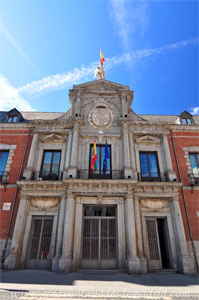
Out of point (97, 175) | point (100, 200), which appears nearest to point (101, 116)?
point (97, 175)

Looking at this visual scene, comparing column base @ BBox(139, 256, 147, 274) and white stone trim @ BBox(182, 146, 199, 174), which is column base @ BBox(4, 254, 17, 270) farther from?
white stone trim @ BBox(182, 146, 199, 174)

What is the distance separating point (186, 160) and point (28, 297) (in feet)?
35.7

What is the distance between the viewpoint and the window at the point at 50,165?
1097 centimetres

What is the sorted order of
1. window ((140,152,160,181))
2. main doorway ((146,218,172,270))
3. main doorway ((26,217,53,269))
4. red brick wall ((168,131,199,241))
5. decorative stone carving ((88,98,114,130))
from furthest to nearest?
decorative stone carving ((88,98,114,130))
window ((140,152,160,181))
red brick wall ((168,131,199,241))
main doorway ((146,218,172,270))
main doorway ((26,217,53,269))

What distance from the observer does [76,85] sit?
1377 centimetres

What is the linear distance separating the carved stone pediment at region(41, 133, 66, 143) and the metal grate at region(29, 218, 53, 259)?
4977 mm

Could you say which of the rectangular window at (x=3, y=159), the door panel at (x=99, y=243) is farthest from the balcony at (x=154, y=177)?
the rectangular window at (x=3, y=159)

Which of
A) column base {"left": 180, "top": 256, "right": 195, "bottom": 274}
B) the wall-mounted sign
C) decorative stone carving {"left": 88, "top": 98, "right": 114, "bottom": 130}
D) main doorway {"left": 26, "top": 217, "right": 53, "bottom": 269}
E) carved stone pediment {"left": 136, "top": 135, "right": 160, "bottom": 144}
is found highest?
decorative stone carving {"left": 88, "top": 98, "right": 114, "bottom": 130}

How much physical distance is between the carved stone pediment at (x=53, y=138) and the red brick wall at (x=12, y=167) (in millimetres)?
1079

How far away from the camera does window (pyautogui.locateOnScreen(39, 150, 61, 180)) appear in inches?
432

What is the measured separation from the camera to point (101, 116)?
12656 mm

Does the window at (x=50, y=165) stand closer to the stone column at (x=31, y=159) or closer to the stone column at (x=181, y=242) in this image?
the stone column at (x=31, y=159)

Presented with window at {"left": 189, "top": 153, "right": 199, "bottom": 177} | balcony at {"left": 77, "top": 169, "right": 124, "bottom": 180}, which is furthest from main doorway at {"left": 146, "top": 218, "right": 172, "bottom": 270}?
window at {"left": 189, "top": 153, "right": 199, "bottom": 177}

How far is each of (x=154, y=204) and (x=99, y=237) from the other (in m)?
3.54
